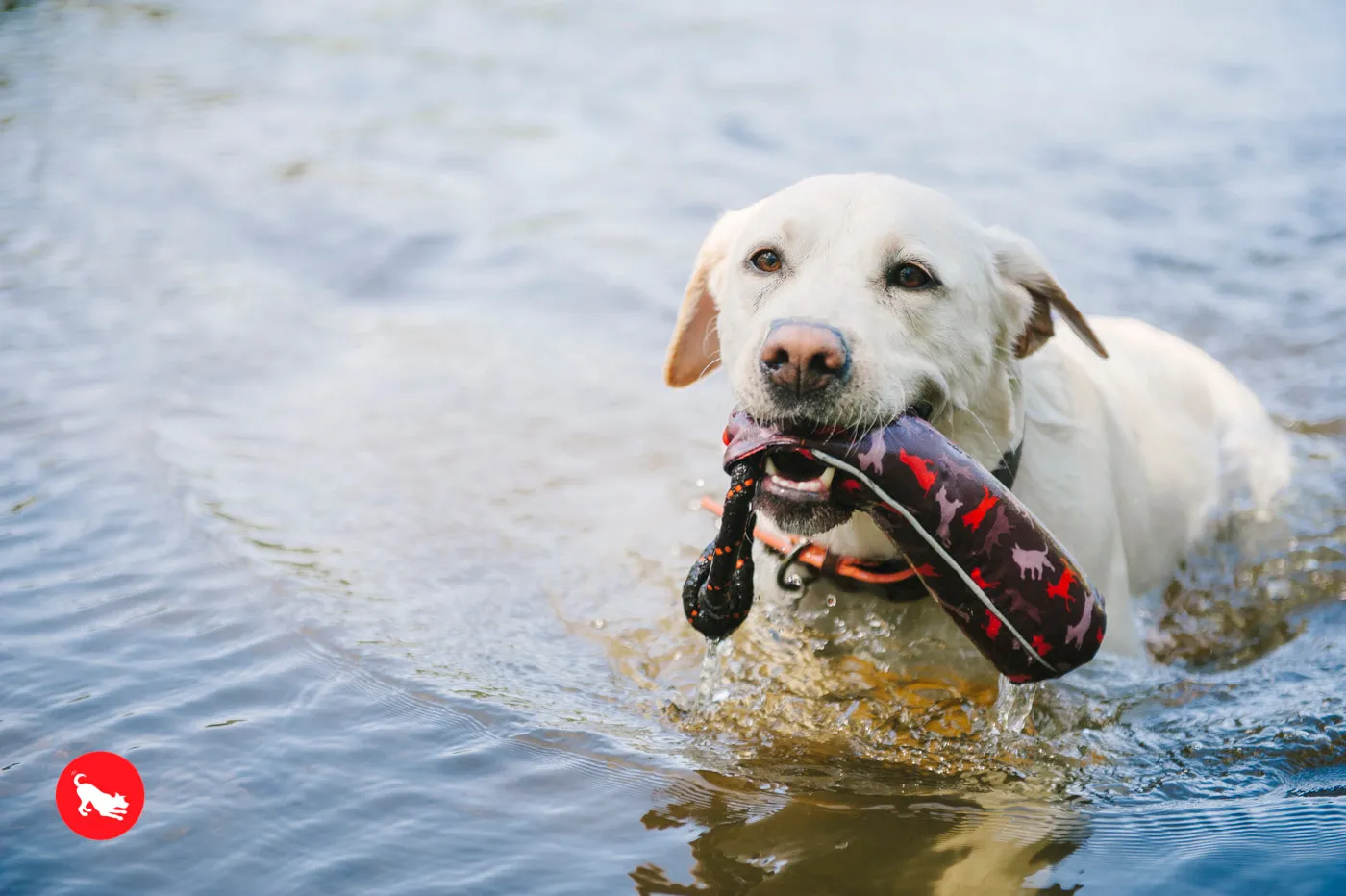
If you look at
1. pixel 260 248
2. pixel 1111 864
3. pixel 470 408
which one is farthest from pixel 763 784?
pixel 260 248

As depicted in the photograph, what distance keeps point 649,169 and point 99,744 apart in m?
6.69

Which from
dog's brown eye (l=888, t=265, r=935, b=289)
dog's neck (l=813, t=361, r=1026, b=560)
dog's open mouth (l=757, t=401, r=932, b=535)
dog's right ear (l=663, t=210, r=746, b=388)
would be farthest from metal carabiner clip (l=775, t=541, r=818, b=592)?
dog's brown eye (l=888, t=265, r=935, b=289)

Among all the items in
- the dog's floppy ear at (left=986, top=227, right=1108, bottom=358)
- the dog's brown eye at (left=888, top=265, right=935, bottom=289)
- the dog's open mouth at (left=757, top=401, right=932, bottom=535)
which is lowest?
the dog's open mouth at (left=757, top=401, right=932, bottom=535)

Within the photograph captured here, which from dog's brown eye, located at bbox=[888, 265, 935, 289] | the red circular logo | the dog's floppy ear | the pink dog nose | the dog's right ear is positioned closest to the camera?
the red circular logo

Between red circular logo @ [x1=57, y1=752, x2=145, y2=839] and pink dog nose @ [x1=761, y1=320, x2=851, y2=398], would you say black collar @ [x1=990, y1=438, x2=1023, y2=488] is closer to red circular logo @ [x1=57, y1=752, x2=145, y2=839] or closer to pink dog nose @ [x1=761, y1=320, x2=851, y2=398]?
pink dog nose @ [x1=761, y1=320, x2=851, y2=398]

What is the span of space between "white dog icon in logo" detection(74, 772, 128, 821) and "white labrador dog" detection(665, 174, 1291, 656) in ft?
5.38

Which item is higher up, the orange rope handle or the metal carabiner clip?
the orange rope handle

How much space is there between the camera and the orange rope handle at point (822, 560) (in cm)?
361

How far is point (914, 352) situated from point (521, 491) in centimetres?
239

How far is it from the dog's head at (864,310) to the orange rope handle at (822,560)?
466mm

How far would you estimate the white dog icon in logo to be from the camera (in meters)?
2.85

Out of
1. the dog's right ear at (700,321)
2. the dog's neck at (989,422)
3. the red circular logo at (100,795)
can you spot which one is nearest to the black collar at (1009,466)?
the dog's neck at (989,422)

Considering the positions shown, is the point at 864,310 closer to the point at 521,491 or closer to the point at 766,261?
the point at 766,261

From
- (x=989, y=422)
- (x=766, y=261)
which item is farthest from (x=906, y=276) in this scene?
(x=989, y=422)
